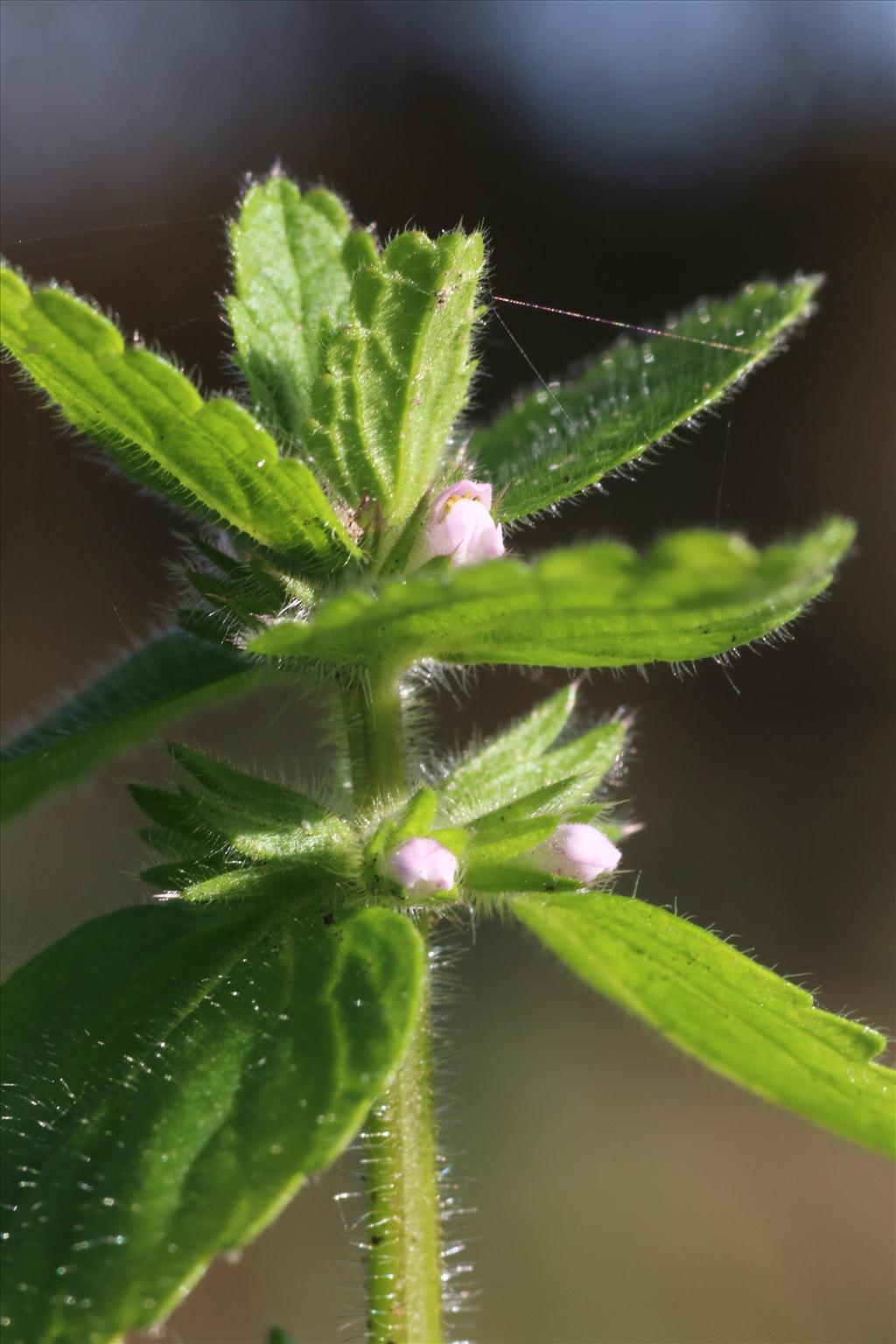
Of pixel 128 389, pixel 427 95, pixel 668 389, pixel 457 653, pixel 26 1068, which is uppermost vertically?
→ pixel 427 95

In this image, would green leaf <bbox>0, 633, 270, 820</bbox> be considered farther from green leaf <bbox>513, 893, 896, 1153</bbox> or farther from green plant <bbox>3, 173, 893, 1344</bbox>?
green leaf <bbox>513, 893, 896, 1153</bbox>

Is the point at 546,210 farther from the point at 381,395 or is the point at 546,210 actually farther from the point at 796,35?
the point at 381,395

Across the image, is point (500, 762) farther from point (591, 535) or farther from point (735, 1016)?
point (591, 535)

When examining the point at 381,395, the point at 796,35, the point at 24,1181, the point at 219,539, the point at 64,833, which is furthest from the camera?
the point at 796,35

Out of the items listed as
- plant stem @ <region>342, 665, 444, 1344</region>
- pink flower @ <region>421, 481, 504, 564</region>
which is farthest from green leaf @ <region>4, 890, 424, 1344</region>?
pink flower @ <region>421, 481, 504, 564</region>

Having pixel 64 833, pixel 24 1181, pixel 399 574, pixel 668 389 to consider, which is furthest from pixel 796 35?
pixel 24 1181

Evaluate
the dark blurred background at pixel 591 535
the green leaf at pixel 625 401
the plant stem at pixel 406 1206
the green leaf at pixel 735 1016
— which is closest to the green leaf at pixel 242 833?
the plant stem at pixel 406 1206
